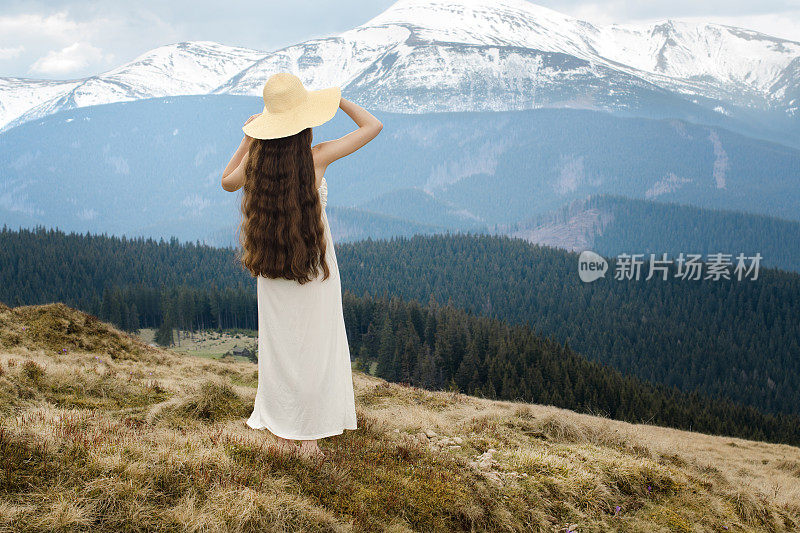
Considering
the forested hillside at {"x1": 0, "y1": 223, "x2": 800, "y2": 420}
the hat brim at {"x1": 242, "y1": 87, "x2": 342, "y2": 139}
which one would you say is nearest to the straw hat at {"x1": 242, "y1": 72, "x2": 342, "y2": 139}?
the hat brim at {"x1": 242, "y1": 87, "x2": 342, "y2": 139}

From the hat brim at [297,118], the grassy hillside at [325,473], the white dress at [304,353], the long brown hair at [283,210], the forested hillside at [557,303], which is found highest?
the hat brim at [297,118]

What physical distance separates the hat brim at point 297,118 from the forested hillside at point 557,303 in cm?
11111

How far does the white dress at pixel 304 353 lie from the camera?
24.8 ft

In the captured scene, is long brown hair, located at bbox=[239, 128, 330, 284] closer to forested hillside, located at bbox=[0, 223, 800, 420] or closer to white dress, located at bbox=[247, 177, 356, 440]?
white dress, located at bbox=[247, 177, 356, 440]

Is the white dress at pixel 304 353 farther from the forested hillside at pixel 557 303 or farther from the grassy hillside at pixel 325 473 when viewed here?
the forested hillside at pixel 557 303

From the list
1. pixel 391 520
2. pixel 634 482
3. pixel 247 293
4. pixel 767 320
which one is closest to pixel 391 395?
pixel 634 482

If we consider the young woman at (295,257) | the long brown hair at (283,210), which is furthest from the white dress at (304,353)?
the long brown hair at (283,210)

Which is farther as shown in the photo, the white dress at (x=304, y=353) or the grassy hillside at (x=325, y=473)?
the white dress at (x=304, y=353)

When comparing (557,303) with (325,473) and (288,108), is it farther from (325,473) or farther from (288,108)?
(288,108)

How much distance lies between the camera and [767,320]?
183m

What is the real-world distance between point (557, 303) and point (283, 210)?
623ft

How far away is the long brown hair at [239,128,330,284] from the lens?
7.18m

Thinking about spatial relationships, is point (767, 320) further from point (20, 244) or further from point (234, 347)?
point (20, 244)

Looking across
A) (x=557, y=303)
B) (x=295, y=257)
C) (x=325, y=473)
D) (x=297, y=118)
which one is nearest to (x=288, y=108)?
(x=297, y=118)
